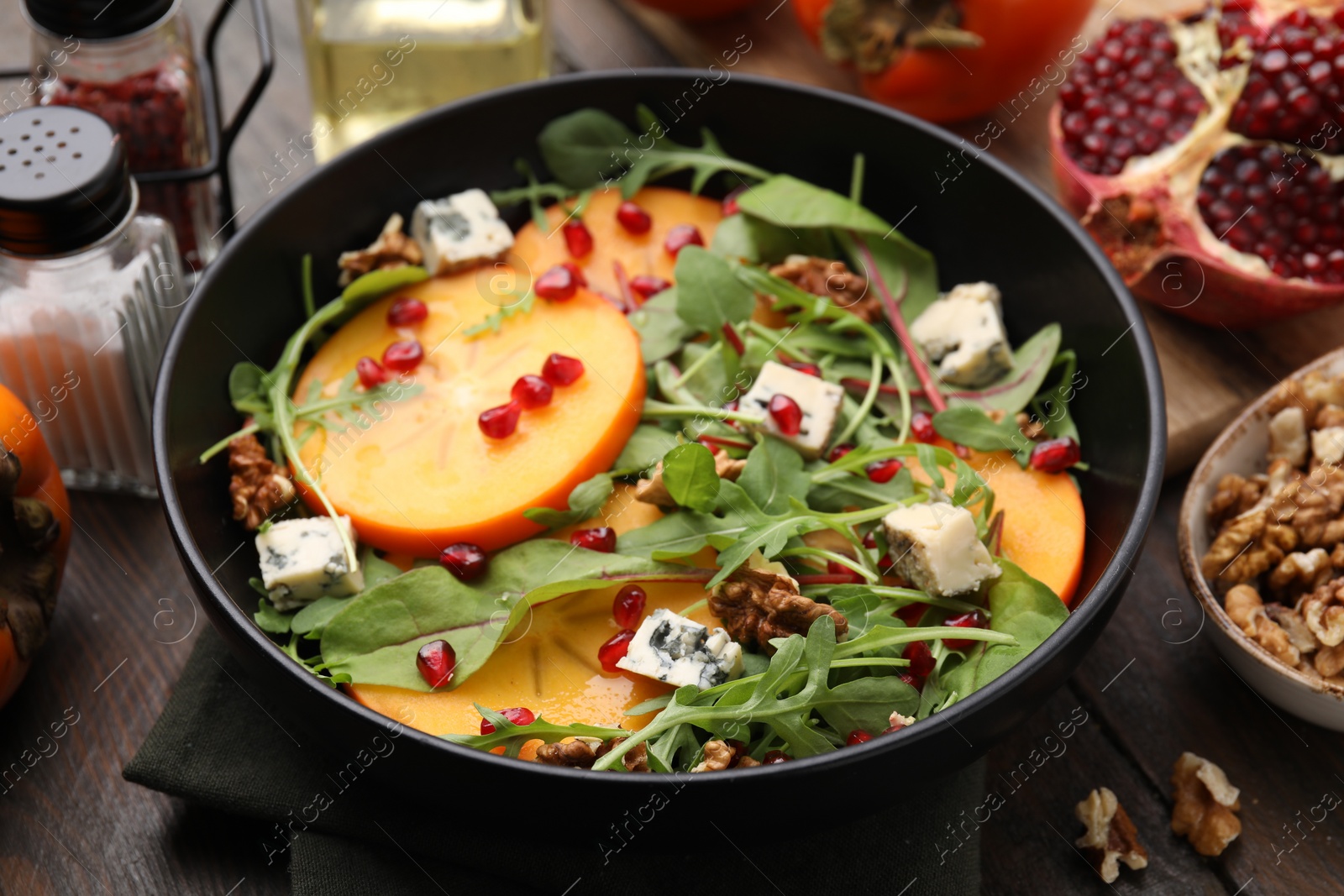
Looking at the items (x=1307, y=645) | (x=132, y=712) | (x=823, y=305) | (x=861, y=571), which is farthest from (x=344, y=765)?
(x=1307, y=645)

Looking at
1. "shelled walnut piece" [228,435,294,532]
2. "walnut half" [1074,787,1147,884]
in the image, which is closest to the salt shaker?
"shelled walnut piece" [228,435,294,532]

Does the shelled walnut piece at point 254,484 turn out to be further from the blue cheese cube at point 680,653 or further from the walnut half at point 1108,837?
the walnut half at point 1108,837

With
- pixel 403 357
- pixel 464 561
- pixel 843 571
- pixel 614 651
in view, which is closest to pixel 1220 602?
pixel 843 571

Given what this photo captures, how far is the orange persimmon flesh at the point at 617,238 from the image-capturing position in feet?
7.23

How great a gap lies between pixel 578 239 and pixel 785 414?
1.88 feet

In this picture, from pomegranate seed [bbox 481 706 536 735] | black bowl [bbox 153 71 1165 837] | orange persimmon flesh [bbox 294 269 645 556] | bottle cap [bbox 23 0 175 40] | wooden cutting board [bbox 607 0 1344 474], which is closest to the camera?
black bowl [bbox 153 71 1165 837]

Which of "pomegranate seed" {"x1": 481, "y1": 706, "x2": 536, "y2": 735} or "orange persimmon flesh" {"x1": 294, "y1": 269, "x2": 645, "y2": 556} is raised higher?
"orange persimmon flesh" {"x1": 294, "y1": 269, "x2": 645, "y2": 556}

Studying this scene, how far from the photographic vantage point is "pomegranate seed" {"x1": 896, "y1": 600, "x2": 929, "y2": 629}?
179cm

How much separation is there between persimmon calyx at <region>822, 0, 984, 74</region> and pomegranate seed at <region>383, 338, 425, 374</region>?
1.32 metres

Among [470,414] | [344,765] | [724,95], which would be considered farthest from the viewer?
[724,95]

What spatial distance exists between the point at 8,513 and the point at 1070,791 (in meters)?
1.69

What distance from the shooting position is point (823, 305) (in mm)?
2004

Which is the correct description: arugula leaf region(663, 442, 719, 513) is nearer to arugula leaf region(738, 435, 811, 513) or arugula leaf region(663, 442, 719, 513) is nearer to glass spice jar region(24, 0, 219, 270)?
arugula leaf region(738, 435, 811, 513)

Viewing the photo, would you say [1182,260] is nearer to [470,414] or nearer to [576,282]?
[576,282]
